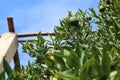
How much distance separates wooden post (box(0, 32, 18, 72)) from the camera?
144 inches

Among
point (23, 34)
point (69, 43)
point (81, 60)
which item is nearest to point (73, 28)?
point (69, 43)

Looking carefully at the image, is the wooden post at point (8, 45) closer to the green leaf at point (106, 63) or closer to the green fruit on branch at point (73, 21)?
the green fruit on branch at point (73, 21)

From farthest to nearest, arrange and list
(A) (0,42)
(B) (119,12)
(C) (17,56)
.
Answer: (C) (17,56) → (A) (0,42) → (B) (119,12)

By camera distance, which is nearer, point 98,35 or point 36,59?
point 98,35

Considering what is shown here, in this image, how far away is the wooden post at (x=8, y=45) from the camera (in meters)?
3.65

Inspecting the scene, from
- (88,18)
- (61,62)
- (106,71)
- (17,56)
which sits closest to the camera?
(106,71)

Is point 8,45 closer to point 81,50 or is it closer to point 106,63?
point 81,50

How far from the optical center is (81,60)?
1.06 meters

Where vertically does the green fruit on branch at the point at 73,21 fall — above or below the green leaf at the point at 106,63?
above

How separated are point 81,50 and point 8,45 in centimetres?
290

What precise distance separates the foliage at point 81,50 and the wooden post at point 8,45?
0.27m

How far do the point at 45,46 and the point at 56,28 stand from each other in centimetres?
20

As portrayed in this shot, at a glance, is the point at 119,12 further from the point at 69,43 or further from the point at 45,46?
the point at 45,46

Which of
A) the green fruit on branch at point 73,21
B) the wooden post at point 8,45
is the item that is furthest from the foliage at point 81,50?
the wooden post at point 8,45
